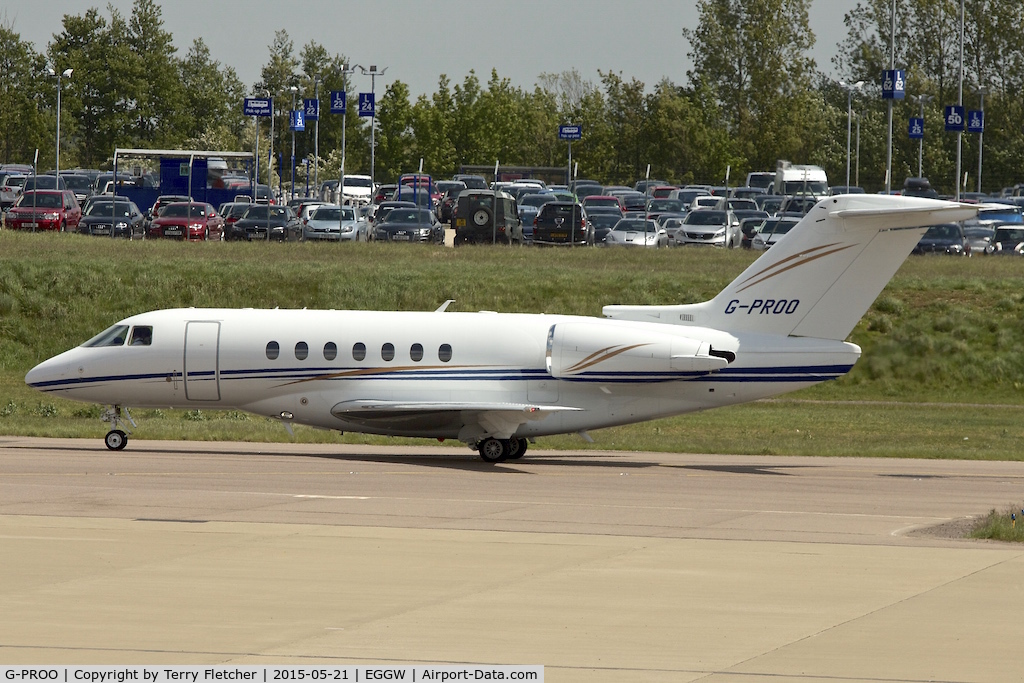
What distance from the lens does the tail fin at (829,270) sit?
1002 inches

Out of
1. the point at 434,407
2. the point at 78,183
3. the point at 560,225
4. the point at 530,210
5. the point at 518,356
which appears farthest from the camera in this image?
the point at 78,183

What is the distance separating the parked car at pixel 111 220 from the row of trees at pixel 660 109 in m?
44.5

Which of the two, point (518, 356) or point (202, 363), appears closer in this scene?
point (518, 356)

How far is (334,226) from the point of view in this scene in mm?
59531

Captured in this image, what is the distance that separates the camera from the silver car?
5903cm

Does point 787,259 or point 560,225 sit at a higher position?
point 560,225

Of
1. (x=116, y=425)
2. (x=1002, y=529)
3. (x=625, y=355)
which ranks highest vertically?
(x=625, y=355)

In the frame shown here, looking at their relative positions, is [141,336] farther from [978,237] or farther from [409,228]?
[978,237]

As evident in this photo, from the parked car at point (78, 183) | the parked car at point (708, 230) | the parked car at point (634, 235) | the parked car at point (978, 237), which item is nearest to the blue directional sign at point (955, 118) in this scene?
the parked car at point (978, 237)

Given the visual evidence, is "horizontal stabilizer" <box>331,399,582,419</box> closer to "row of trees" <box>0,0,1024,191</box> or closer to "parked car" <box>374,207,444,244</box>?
"parked car" <box>374,207,444,244</box>

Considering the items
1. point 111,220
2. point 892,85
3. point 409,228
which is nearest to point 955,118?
point 892,85

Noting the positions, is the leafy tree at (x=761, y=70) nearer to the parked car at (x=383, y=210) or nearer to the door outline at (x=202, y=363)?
the parked car at (x=383, y=210)

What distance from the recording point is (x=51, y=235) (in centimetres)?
5403

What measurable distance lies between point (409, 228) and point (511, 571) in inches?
1728
